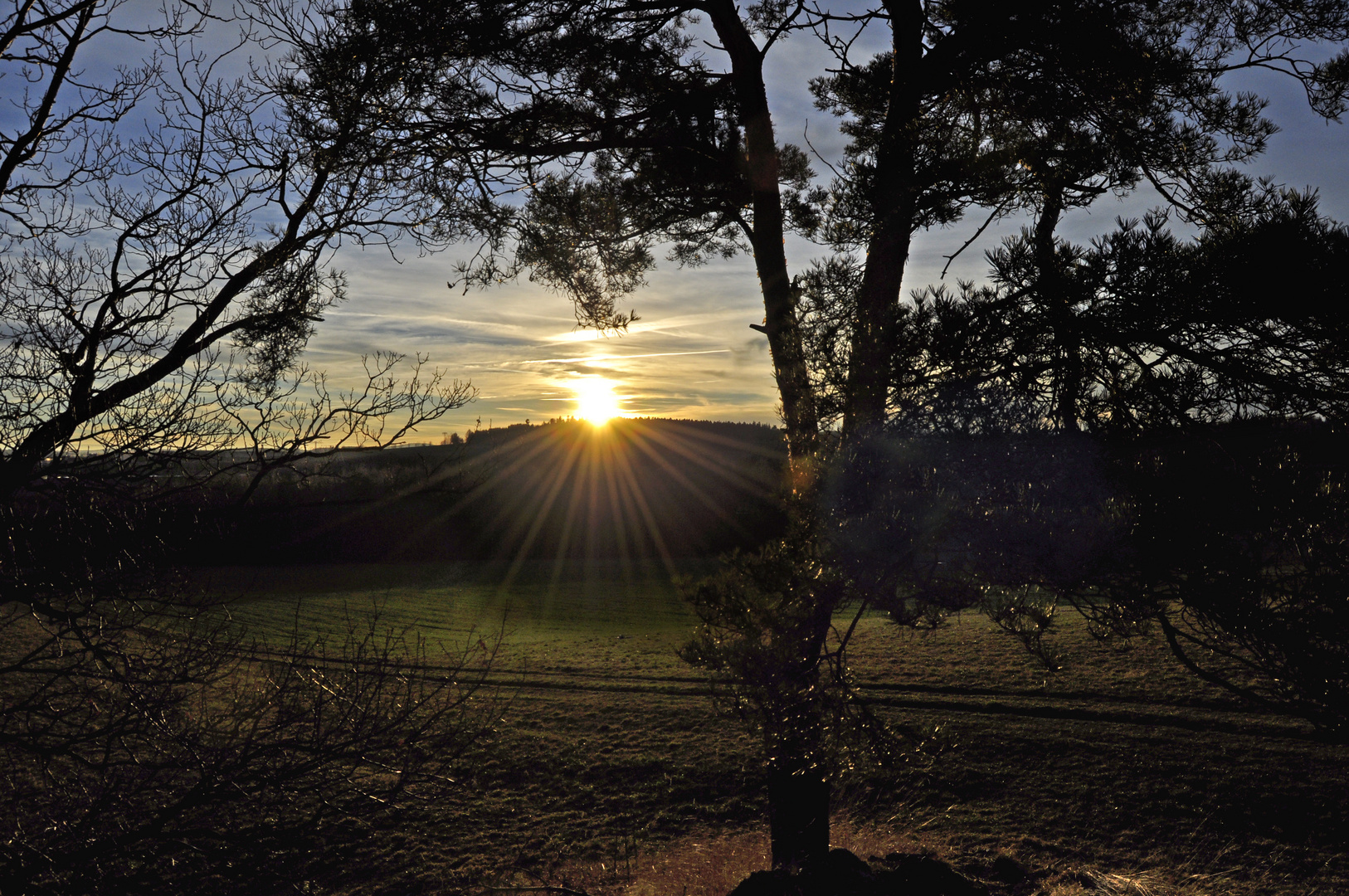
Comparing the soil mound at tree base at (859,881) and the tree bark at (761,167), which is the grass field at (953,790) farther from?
the tree bark at (761,167)

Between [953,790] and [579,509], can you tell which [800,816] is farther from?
[579,509]

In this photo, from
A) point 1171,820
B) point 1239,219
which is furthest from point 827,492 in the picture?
point 1171,820

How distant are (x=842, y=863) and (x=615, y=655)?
341 inches

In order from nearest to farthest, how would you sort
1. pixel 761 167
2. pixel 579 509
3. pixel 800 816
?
pixel 800 816 → pixel 761 167 → pixel 579 509

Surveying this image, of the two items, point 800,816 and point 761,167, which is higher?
point 761,167

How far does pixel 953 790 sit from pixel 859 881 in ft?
10.4

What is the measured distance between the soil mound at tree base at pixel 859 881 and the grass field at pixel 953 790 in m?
0.62

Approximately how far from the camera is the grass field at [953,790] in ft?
19.5

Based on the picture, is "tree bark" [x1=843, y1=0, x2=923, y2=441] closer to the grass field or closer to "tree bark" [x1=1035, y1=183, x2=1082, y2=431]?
"tree bark" [x1=1035, y1=183, x2=1082, y2=431]

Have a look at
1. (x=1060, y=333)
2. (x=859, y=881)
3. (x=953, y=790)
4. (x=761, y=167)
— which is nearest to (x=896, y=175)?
(x=761, y=167)

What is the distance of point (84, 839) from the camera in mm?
4191

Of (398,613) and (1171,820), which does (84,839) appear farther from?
Answer: (398,613)

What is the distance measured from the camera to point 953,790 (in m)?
7.50

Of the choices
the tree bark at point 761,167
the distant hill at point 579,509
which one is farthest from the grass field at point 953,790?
the distant hill at point 579,509
